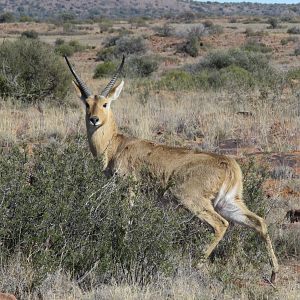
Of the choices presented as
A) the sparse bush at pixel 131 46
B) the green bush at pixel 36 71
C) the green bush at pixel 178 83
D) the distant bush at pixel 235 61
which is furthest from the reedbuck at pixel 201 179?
the sparse bush at pixel 131 46

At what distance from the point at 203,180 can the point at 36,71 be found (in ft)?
45.1

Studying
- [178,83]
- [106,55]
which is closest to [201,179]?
[178,83]

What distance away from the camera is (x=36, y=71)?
2016cm

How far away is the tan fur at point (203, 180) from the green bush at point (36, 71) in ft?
38.8

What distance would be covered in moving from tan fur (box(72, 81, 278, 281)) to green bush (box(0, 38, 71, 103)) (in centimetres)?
1181

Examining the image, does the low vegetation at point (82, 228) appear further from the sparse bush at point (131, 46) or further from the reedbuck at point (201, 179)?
the sparse bush at point (131, 46)

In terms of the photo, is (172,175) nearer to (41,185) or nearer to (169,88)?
(41,185)

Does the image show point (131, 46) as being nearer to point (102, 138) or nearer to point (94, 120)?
point (102, 138)

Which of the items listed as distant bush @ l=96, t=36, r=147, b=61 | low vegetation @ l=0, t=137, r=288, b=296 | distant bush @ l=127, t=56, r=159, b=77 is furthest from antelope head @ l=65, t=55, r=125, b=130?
distant bush @ l=96, t=36, r=147, b=61

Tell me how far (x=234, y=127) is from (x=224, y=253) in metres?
7.56

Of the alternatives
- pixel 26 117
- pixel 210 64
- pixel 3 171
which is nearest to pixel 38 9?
pixel 210 64

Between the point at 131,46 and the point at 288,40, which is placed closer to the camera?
the point at 131,46

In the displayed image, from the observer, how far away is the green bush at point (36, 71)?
64.3ft

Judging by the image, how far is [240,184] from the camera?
7328mm
